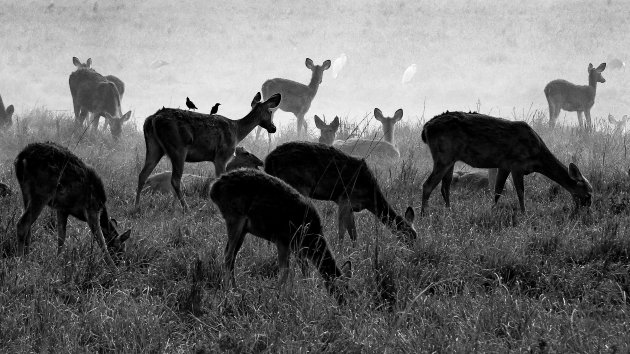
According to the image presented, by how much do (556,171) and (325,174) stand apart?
323cm

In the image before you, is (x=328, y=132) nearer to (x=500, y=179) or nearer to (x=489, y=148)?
(x=500, y=179)

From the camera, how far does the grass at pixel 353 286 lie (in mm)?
4773

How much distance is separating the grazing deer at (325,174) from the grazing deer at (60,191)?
1781 millimetres

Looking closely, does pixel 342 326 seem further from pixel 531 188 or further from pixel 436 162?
pixel 531 188

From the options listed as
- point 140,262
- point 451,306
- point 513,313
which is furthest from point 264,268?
point 513,313

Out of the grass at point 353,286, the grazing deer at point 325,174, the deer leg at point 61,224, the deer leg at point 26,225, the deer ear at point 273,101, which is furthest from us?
the deer ear at point 273,101

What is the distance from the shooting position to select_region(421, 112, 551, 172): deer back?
987 centimetres

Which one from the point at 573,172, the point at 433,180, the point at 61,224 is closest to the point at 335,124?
the point at 433,180

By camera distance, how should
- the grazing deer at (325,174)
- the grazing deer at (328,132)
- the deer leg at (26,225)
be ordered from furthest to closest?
1. the grazing deer at (328,132)
2. the grazing deer at (325,174)
3. the deer leg at (26,225)

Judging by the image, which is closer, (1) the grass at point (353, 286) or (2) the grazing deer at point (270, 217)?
(1) the grass at point (353, 286)

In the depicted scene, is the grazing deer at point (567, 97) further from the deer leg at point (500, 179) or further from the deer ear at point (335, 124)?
the deer leg at point (500, 179)

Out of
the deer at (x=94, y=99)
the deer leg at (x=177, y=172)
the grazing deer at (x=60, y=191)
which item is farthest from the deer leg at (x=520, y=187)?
the deer at (x=94, y=99)

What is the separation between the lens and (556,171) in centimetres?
998

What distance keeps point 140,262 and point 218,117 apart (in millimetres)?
4650
